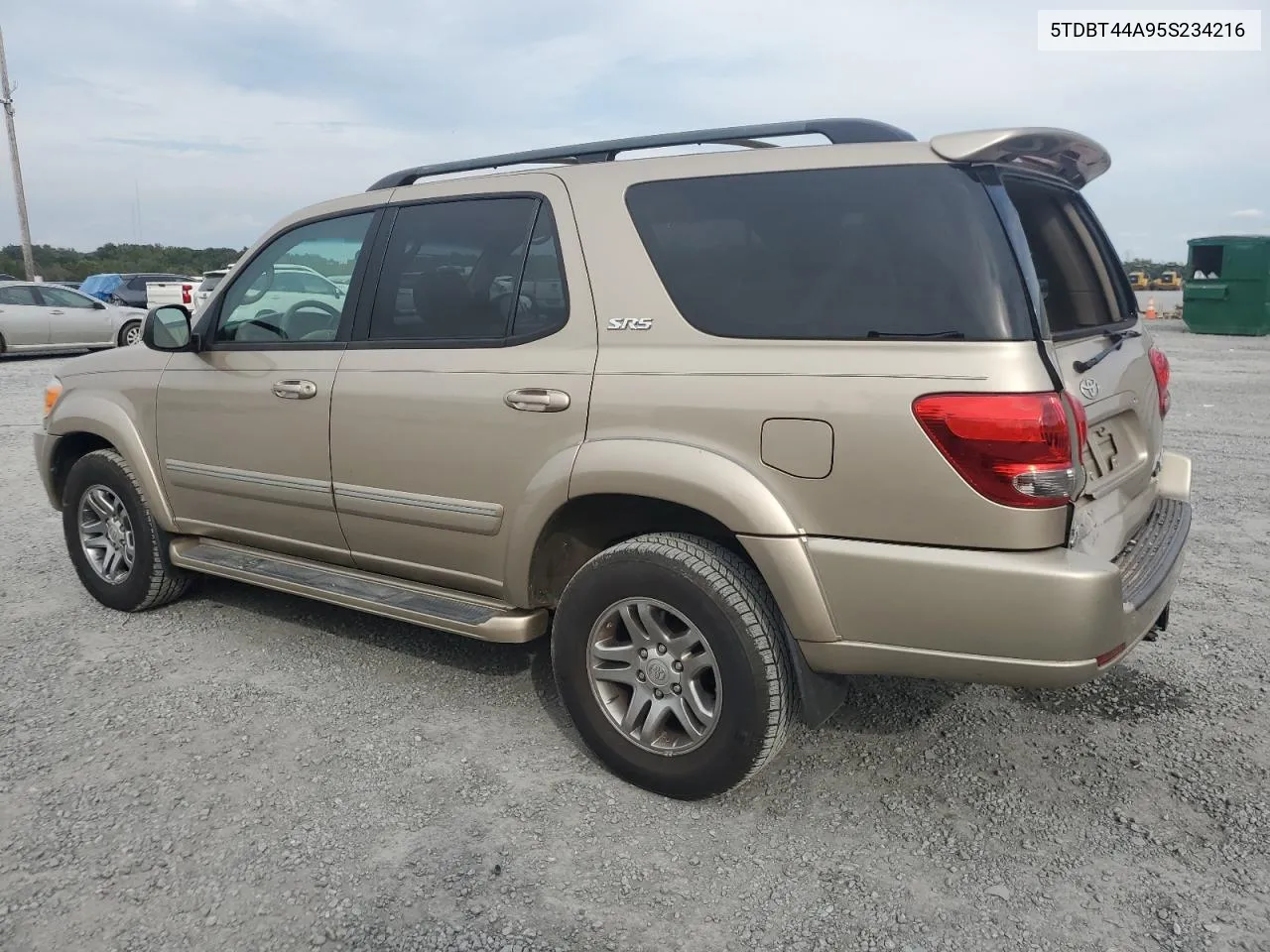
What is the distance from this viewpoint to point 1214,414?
989 cm

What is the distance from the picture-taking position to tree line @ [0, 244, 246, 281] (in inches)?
1969

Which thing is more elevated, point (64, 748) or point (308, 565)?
point (308, 565)

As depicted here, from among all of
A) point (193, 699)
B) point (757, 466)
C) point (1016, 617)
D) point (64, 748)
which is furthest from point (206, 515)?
point (1016, 617)

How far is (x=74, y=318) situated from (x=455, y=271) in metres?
18.0

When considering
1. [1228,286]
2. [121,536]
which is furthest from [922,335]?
[1228,286]

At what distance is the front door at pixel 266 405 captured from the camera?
3.78 m

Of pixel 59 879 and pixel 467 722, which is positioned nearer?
pixel 59 879

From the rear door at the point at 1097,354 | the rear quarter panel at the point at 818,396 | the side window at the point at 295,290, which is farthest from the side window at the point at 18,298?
the rear door at the point at 1097,354

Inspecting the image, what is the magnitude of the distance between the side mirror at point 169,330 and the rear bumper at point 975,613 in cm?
292

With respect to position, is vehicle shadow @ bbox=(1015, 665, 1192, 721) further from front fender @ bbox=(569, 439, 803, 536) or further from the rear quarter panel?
front fender @ bbox=(569, 439, 803, 536)

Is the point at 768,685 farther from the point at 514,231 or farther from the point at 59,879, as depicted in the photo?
the point at 59,879

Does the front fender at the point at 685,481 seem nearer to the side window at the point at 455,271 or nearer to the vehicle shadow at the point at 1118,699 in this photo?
the side window at the point at 455,271

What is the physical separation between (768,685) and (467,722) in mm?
1251

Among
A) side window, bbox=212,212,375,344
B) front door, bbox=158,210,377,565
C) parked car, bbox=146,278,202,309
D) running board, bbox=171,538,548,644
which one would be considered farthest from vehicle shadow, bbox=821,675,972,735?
parked car, bbox=146,278,202,309
